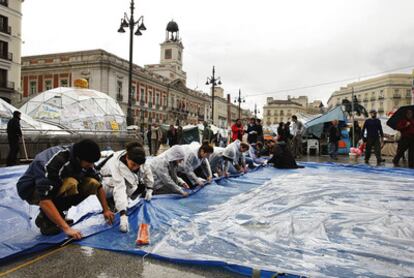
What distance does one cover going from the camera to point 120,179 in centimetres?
351

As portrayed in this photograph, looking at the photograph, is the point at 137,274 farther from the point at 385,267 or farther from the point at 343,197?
the point at 343,197

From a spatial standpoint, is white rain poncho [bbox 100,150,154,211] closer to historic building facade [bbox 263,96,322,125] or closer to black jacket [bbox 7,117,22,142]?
black jacket [bbox 7,117,22,142]

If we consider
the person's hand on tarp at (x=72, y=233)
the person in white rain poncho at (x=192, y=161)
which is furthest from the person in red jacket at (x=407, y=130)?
the person's hand on tarp at (x=72, y=233)

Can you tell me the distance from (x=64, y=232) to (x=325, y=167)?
8.19m

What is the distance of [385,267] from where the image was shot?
230 cm

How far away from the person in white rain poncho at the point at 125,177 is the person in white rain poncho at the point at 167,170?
563 mm

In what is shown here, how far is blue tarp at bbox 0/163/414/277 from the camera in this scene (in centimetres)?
238

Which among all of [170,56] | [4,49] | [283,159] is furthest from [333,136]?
[170,56]

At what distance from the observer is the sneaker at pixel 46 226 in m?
2.87

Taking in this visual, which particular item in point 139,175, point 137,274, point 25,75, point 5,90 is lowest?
point 137,274

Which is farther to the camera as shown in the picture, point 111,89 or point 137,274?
point 111,89

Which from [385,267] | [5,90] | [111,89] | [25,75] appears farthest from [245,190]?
[25,75]

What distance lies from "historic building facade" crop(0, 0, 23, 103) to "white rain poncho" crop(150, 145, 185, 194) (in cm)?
3429

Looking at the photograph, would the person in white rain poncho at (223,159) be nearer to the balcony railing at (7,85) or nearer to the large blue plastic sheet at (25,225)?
the large blue plastic sheet at (25,225)
